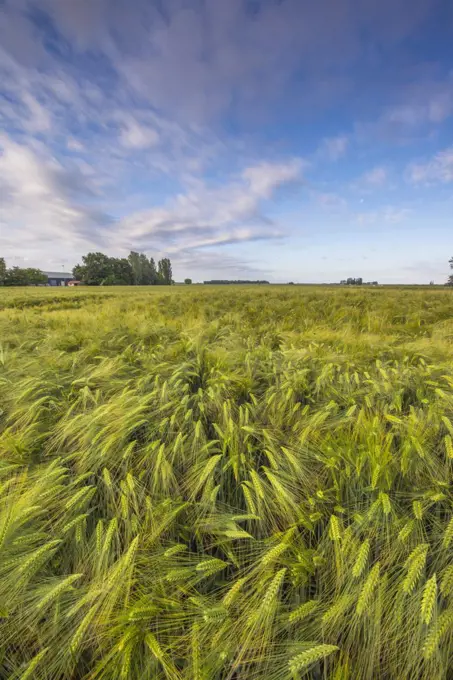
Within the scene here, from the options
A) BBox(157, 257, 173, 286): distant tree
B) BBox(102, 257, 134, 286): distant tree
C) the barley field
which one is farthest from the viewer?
BBox(157, 257, 173, 286): distant tree

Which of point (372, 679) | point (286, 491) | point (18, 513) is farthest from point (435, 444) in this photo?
point (18, 513)

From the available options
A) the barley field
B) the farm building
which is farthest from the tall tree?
the barley field

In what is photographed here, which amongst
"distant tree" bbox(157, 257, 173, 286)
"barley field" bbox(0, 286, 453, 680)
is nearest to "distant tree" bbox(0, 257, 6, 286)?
"distant tree" bbox(157, 257, 173, 286)

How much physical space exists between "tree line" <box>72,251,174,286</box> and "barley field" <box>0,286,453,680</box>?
254 ft

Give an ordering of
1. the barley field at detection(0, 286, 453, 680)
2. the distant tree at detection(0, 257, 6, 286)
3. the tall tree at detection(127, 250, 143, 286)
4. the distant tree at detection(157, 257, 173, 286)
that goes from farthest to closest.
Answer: the distant tree at detection(157, 257, 173, 286) < the tall tree at detection(127, 250, 143, 286) < the distant tree at detection(0, 257, 6, 286) < the barley field at detection(0, 286, 453, 680)

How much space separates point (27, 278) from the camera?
7419 cm

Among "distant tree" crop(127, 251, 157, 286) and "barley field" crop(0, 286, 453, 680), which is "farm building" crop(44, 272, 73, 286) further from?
"barley field" crop(0, 286, 453, 680)

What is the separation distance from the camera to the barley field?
3.54 feet

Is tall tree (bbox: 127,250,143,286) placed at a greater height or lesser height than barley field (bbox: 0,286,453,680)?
greater

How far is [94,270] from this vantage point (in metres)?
75.4

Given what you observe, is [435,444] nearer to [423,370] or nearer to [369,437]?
[369,437]

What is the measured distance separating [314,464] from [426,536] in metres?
0.66

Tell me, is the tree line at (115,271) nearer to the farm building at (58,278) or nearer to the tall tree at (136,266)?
the tall tree at (136,266)

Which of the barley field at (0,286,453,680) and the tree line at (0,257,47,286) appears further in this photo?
the tree line at (0,257,47,286)
